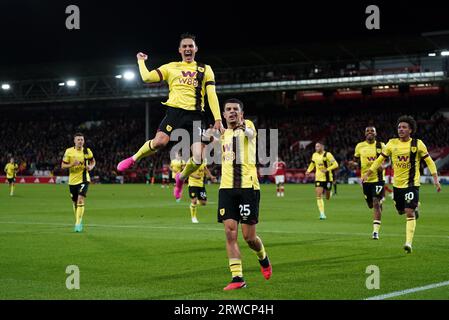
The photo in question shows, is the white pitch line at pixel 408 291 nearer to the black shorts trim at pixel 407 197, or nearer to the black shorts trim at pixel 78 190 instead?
the black shorts trim at pixel 407 197

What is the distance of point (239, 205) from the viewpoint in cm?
952

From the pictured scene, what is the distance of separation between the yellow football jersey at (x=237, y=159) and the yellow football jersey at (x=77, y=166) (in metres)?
9.51

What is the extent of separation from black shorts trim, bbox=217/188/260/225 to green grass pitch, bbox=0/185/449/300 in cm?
97

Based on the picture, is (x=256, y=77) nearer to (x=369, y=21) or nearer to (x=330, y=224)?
(x=369, y=21)

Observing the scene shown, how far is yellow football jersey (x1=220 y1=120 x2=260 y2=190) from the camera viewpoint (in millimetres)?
9477

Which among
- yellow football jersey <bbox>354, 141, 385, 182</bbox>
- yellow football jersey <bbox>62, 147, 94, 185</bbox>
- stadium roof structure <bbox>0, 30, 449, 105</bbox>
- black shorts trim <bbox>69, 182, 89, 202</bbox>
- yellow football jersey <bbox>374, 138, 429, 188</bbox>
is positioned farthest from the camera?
stadium roof structure <bbox>0, 30, 449, 105</bbox>

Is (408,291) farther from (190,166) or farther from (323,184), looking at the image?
(323,184)

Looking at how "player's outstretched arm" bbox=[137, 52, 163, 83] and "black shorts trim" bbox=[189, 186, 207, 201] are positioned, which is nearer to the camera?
"player's outstretched arm" bbox=[137, 52, 163, 83]

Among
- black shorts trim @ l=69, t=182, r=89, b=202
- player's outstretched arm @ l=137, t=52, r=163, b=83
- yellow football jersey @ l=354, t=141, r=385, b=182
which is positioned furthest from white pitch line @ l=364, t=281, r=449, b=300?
black shorts trim @ l=69, t=182, r=89, b=202

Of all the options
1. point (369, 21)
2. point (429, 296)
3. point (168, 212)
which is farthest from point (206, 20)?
point (429, 296)

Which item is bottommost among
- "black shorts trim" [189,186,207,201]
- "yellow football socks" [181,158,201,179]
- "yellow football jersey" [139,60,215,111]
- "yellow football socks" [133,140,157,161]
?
"black shorts trim" [189,186,207,201]

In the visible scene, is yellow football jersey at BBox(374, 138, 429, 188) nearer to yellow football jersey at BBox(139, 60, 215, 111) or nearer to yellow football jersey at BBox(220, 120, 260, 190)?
yellow football jersey at BBox(139, 60, 215, 111)

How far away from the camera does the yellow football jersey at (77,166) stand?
59.9ft

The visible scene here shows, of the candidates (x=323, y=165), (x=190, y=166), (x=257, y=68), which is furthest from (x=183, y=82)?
(x=257, y=68)
